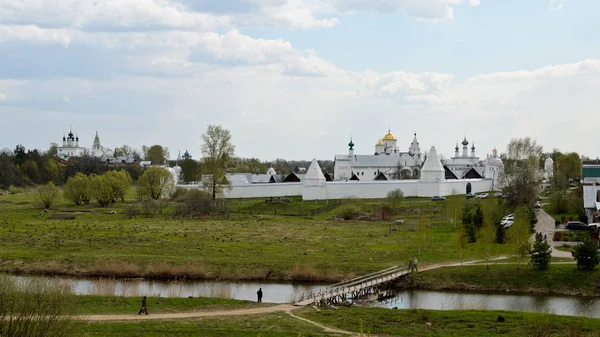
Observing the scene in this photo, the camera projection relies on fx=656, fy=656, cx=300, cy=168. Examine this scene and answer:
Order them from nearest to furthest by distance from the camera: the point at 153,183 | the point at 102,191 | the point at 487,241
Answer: the point at 487,241 → the point at 102,191 → the point at 153,183

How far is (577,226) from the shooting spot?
37.5 metres

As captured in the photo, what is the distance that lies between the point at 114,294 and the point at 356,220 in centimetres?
2483

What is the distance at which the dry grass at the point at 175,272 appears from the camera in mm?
28172

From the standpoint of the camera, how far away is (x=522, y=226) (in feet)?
97.6

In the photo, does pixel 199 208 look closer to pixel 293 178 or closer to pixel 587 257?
pixel 293 178

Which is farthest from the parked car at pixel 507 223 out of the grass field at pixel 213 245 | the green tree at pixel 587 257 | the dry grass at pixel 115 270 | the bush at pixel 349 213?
the dry grass at pixel 115 270

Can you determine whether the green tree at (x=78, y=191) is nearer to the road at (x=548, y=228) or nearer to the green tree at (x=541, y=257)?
the road at (x=548, y=228)

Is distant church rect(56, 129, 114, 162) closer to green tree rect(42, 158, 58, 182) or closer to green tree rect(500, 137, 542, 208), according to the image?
green tree rect(42, 158, 58, 182)

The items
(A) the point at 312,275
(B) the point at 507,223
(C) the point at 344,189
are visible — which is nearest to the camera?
(A) the point at 312,275

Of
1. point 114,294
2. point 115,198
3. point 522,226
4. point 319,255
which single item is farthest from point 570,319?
point 115,198

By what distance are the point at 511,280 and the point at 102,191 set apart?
126 feet

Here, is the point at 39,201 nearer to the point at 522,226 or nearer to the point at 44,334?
the point at 522,226

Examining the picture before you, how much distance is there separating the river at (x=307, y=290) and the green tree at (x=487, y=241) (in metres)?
3.50

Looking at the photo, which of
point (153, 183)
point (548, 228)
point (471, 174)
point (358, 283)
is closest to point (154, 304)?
point (358, 283)
